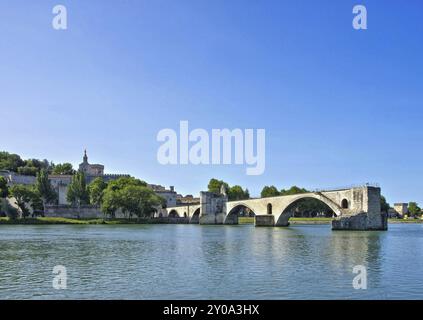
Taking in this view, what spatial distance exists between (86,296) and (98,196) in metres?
93.6

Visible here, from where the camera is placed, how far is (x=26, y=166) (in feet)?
538

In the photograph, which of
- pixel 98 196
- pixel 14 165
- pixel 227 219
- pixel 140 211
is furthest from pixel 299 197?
pixel 14 165

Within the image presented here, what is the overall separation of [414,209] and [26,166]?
130m

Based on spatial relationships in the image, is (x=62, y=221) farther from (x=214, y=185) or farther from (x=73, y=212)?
(x=214, y=185)

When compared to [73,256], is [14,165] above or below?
above

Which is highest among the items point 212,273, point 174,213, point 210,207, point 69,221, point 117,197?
point 117,197

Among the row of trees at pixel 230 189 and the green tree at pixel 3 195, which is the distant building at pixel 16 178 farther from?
the row of trees at pixel 230 189

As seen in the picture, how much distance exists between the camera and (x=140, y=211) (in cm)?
9862

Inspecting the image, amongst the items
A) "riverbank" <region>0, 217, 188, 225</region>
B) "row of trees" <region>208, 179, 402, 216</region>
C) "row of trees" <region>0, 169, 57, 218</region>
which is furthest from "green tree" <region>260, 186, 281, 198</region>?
"row of trees" <region>0, 169, 57, 218</region>

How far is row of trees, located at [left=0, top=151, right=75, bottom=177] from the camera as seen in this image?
158000 mm

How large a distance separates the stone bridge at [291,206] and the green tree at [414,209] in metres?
82.9

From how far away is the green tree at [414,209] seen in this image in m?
160

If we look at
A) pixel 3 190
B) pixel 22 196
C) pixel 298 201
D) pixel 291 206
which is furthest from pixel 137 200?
pixel 298 201
